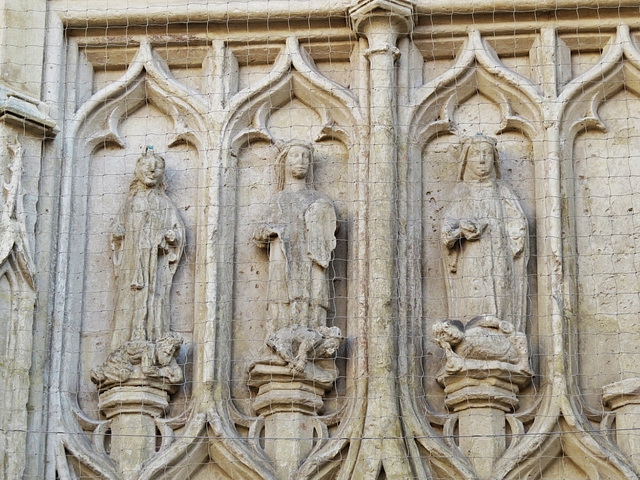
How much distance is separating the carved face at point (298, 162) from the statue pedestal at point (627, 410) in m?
1.80

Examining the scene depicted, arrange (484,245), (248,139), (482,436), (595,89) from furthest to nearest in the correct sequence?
(248,139) < (595,89) < (484,245) < (482,436)

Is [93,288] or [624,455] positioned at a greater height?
[93,288]

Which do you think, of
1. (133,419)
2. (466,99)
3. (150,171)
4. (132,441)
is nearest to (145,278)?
(150,171)

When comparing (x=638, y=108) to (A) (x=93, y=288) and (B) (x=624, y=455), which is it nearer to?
(B) (x=624, y=455)

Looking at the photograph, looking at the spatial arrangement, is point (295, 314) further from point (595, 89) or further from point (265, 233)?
point (595, 89)

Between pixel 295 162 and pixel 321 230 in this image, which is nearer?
pixel 321 230

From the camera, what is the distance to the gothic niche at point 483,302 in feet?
28.0

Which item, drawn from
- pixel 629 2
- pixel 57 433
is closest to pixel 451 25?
pixel 629 2

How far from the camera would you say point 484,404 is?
8.55 m

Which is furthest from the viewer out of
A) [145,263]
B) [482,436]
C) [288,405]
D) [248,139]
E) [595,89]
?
[248,139]

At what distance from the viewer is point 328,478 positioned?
8.53 meters

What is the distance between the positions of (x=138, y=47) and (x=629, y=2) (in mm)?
2479

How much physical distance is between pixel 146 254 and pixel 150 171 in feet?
1.44

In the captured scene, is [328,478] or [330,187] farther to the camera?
[330,187]
